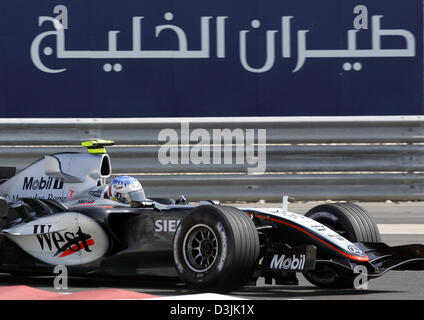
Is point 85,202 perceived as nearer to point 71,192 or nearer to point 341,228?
point 71,192

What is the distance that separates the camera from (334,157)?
1409cm

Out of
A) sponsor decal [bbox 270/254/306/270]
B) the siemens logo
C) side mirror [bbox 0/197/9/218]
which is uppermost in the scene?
the siemens logo

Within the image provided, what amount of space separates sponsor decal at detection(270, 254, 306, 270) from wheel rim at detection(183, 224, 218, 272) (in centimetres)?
42

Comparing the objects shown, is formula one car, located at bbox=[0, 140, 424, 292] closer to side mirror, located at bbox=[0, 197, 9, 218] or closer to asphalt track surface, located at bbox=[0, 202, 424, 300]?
side mirror, located at bbox=[0, 197, 9, 218]

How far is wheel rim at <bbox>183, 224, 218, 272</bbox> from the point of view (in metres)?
7.72

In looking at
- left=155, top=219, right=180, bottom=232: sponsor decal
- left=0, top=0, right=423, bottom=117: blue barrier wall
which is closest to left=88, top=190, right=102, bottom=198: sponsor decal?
left=155, top=219, right=180, bottom=232: sponsor decal

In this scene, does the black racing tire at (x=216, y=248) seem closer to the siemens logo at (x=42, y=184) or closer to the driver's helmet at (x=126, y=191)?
the driver's helmet at (x=126, y=191)

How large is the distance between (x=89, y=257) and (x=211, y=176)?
18.1 feet

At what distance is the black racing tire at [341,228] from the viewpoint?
8195 mm

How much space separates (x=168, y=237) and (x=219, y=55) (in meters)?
6.23

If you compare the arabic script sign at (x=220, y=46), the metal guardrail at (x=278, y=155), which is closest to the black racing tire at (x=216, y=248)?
the metal guardrail at (x=278, y=155)
